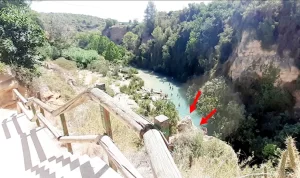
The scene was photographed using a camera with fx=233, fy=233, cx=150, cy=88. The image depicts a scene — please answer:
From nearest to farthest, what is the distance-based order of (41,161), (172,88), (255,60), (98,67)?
1. (41,161)
2. (255,60)
3. (98,67)
4. (172,88)

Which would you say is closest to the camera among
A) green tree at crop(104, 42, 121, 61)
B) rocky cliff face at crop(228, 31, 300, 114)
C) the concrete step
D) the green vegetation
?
the concrete step

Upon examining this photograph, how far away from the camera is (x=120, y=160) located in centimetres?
162

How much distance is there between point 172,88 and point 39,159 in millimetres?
21728

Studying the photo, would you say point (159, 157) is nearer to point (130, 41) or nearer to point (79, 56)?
point (79, 56)

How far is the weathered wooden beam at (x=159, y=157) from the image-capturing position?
1.01 m

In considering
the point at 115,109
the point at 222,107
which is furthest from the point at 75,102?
the point at 222,107

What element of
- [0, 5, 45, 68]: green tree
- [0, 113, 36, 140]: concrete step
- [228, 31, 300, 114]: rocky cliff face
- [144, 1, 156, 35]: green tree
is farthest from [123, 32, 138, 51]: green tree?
[0, 113, 36, 140]: concrete step

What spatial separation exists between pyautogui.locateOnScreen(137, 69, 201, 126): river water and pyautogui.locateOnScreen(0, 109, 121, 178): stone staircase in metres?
12.9

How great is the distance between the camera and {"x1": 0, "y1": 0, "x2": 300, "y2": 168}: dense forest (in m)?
7.38

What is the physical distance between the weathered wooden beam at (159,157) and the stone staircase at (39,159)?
0.80 m

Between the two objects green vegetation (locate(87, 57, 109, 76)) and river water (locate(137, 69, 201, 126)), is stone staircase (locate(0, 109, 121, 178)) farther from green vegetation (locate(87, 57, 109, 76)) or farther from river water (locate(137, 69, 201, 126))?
green vegetation (locate(87, 57, 109, 76))

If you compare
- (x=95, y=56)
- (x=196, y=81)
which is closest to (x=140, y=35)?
(x=95, y=56)

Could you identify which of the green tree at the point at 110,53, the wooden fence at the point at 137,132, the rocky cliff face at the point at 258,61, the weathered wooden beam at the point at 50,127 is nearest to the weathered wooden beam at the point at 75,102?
the wooden fence at the point at 137,132

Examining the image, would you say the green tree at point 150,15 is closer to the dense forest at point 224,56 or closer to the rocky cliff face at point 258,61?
the dense forest at point 224,56
